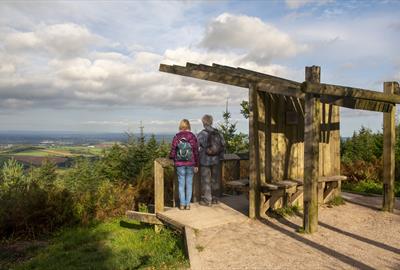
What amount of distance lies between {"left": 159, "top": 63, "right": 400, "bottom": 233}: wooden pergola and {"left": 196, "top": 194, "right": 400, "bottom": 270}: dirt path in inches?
19.7

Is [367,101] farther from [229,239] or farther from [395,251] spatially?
[229,239]

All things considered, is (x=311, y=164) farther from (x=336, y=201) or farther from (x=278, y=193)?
(x=336, y=201)

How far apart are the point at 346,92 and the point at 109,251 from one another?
5177 millimetres

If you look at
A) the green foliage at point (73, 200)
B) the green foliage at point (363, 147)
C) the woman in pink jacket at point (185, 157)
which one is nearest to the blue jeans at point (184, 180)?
the woman in pink jacket at point (185, 157)

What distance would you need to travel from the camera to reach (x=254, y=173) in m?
7.37

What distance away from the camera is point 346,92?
6.64 meters

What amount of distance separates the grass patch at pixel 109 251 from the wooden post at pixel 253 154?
1.66 meters

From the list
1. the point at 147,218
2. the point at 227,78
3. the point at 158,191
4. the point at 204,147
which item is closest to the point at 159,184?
the point at 158,191

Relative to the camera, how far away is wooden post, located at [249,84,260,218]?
7.32 metres

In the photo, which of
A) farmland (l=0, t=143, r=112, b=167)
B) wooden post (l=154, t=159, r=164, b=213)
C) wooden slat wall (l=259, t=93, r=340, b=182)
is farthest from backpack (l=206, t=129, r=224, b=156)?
farmland (l=0, t=143, r=112, b=167)

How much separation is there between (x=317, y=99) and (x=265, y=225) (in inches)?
97.8

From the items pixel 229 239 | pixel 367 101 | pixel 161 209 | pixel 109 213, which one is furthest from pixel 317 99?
pixel 109 213

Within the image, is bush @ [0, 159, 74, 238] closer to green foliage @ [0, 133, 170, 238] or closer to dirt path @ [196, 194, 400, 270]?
green foliage @ [0, 133, 170, 238]

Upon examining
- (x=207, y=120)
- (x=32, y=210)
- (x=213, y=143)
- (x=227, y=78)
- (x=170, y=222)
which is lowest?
(x=32, y=210)
